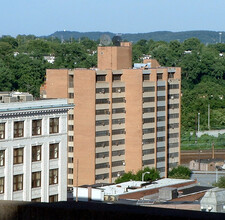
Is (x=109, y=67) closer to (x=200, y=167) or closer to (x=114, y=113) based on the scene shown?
(x=114, y=113)

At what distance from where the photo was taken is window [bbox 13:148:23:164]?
30761 mm

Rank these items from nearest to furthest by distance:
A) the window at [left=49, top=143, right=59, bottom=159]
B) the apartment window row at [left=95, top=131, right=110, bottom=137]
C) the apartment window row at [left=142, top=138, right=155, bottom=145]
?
1. the window at [left=49, top=143, right=59, bottom=159]
2. the apartment window row at [left=95, top=131, right=110, bottom=137]
3. the apartment window row at [left=142, top=138, right=155, bottom=145]

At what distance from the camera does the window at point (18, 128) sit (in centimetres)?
3091

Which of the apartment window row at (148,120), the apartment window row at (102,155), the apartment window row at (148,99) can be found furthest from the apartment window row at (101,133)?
the apartment window row at (148,99)

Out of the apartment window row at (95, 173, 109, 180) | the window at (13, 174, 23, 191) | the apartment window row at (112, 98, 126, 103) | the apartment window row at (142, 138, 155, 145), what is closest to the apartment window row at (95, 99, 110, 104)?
the apartment window row at (112, 98, 126, 103)

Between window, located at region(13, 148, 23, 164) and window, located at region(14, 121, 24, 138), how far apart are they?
558mm

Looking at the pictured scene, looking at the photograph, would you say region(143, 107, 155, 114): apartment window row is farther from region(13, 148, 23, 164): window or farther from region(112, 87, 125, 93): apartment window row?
region(13, 148, 23, 164): window

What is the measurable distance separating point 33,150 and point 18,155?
2.47ft

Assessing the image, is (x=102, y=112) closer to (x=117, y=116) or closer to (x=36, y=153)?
(x=117, y=116)

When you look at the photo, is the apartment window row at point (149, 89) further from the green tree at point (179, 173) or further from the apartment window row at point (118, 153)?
the green tree at point (179, 173)

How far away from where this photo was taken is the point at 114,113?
7738 cm

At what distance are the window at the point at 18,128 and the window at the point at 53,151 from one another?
1597 mm

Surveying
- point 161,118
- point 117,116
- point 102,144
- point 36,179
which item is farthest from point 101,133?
point 36,179

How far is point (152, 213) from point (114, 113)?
2844 inches
